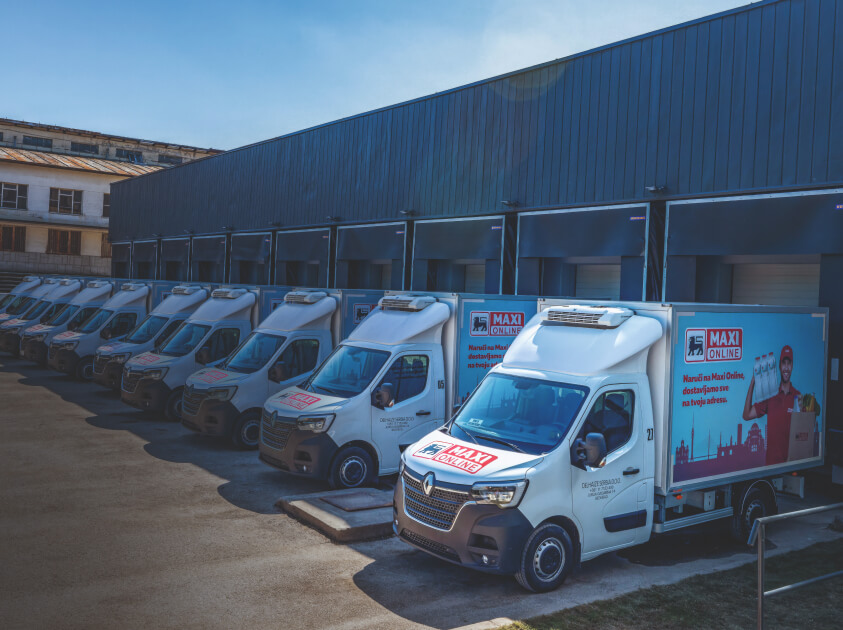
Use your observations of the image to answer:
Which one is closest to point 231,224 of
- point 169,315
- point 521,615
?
point 169,315

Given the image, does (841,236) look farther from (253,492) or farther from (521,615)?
(253,492)

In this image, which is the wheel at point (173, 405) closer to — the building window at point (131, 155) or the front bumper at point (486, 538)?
the front bumper at point (486, 538)

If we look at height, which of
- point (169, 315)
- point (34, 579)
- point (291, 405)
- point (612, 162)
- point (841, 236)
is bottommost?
point (34, 579)

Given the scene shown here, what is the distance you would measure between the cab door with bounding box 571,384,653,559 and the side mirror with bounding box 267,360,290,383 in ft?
23.2

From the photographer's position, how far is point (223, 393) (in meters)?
13.8

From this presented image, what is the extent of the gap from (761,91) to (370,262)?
44.5 ft

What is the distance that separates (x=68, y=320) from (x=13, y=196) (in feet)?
115

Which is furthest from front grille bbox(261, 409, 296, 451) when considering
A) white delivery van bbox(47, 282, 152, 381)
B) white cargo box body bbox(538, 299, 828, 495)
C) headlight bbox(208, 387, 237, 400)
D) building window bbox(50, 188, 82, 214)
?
building window bbox(50, 188, 82, 214)

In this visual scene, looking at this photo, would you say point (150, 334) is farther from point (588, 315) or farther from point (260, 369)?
point (588, 315)

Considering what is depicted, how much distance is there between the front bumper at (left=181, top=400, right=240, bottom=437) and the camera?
13.8m

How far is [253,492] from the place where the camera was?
11.2 meters

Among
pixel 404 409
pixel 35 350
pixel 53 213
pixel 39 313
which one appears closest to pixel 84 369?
pixel 35 350

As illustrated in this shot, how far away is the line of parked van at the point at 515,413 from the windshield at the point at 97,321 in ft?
31.8

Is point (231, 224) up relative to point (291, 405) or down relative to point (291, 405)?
up
